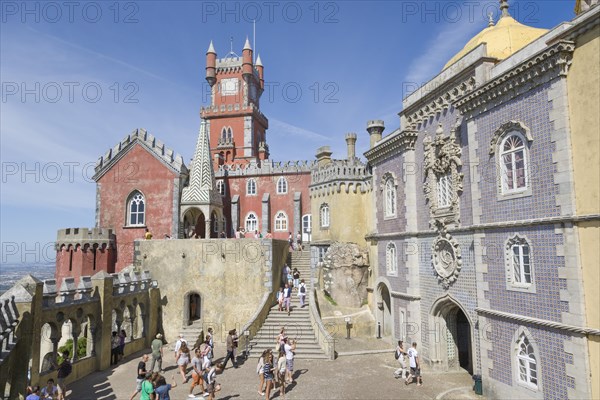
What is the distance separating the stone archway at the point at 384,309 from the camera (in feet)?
75.1

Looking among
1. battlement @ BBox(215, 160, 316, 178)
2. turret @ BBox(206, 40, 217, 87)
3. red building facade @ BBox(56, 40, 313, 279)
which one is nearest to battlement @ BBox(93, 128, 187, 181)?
red building facade @ BBox(56, 40, 313, 279)

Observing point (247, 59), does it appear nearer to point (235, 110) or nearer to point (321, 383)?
point (235, 110)

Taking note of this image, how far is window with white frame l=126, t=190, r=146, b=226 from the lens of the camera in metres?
29.7

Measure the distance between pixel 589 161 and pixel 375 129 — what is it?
1614cm

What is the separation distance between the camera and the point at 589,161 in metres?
10.9

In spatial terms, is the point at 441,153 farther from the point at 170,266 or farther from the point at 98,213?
the point at 98,213

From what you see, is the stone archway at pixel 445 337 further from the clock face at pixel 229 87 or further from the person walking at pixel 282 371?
the clock face at pixel 229 87

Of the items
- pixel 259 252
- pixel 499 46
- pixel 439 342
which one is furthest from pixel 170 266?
pixel 499 46

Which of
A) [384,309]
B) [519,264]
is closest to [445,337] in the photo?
[384,309]

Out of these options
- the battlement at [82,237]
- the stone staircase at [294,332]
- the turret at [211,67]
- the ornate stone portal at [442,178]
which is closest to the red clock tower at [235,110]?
the turret at [211,67]

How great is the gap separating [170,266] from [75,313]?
7172 mm

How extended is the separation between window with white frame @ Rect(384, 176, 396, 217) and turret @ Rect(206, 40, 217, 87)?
106 ft

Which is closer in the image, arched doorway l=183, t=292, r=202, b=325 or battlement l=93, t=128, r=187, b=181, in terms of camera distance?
arched doorway l=183, t=292, r=202, b=325

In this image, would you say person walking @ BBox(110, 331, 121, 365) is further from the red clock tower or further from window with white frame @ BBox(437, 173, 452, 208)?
the red clock tower
